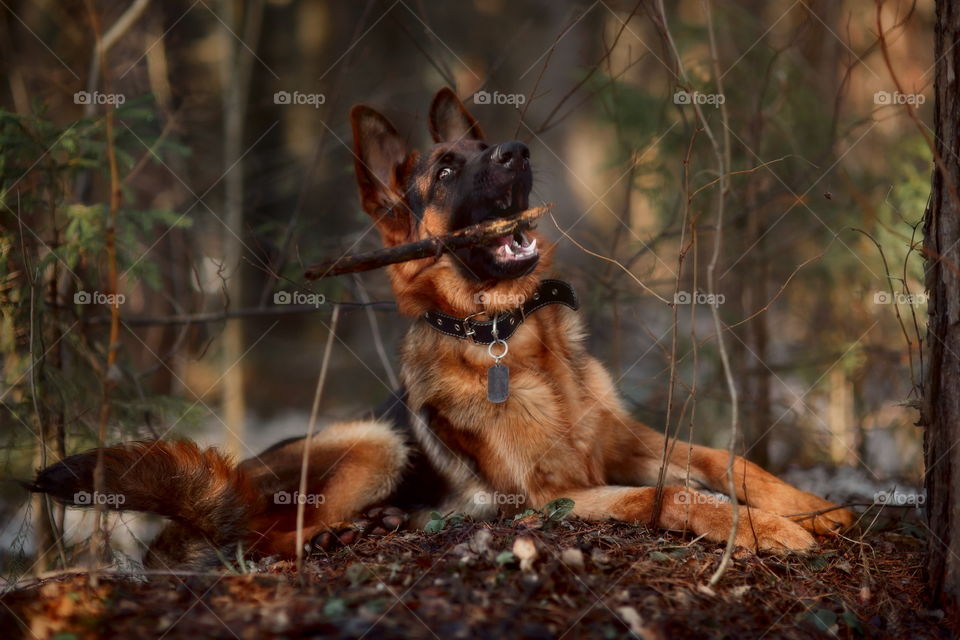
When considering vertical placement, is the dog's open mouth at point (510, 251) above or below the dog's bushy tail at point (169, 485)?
above

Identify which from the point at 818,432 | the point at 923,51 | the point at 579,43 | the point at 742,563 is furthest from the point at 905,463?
the point at 923,51

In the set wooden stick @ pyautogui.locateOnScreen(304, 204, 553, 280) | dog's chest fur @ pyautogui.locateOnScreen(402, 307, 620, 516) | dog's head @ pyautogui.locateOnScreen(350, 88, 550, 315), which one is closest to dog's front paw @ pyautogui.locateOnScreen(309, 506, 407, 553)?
dog's chest fur @ pyautogui.locateOnScreen(402, 307, 620, 516)

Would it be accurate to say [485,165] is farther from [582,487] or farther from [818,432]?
[818,432]

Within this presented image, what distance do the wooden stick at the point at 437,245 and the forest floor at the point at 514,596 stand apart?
125cm

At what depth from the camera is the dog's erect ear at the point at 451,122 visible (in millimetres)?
4469

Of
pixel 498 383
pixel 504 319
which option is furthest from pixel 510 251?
pixel 498 383

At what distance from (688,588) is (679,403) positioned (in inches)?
159

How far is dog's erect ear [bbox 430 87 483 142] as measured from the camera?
4469 millimetres

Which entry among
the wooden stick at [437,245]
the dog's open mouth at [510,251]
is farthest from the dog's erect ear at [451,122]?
the wooden stick at [437,245]

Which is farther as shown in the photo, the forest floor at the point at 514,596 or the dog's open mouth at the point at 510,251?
the dog's open mouth at the point at 510,251

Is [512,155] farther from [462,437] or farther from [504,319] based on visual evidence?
[462,437]

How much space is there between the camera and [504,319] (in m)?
4.05

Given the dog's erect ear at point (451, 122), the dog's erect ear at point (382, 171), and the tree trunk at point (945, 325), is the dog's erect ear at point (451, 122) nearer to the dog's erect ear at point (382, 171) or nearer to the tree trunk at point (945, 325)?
the dog's erect ear at point (382, 171)

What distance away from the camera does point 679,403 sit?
21.7 ft
